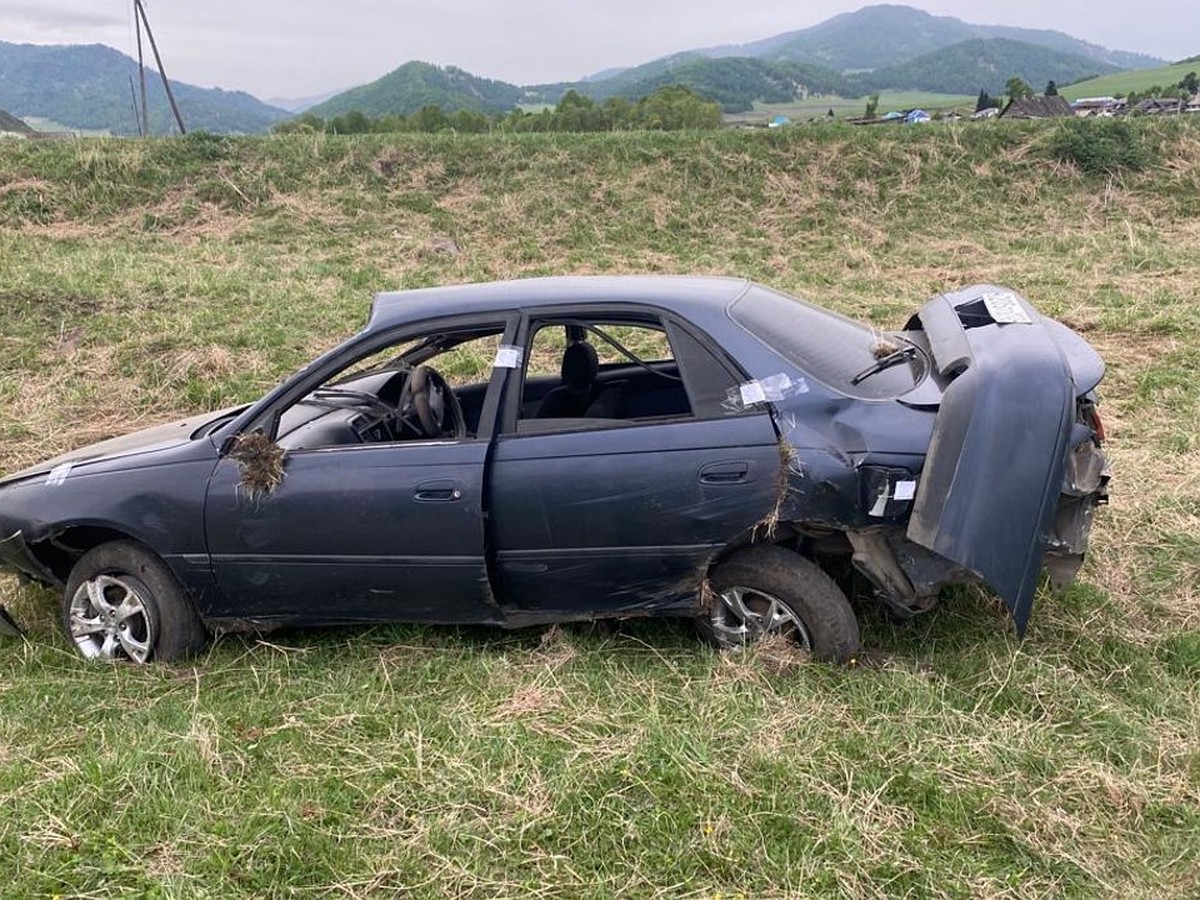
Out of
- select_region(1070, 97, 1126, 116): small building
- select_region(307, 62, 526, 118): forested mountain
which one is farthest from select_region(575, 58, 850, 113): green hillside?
select_region(1070, 97, 1126, 116): small building

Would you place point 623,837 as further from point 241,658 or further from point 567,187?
point 567,187

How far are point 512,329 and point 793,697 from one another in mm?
1712

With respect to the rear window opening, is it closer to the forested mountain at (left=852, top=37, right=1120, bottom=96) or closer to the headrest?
the headrest

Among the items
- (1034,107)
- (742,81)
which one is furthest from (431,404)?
(742,81)

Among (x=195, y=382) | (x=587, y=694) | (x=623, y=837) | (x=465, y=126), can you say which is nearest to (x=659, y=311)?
(x=587, y=694)

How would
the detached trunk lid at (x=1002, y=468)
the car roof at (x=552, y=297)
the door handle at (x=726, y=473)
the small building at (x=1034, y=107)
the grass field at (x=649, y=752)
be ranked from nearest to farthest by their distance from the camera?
the grass field at (x=649, y=752)
the detached trunk lid at (x=1002, y=468)
the door handle at (x=726, y=473)
the car roof at (x=552, y=297)
the small building at (x=1034, y=107)

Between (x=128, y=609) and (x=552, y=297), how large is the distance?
7.35 ft

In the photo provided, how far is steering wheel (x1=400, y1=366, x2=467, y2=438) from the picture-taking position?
383 centimetres

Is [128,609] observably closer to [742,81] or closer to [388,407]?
[388,407]

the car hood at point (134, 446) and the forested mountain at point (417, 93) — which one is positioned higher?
the forested mountain at point (417, 93)

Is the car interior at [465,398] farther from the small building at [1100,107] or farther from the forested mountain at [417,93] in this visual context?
the forested mountain at [417,93]

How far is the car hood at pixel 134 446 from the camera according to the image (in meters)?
3.89

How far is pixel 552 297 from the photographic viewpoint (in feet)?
11.7

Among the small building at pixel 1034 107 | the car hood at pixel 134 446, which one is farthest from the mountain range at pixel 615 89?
the car hood at pixel 134 446
